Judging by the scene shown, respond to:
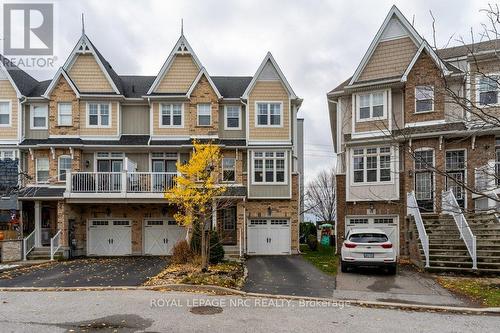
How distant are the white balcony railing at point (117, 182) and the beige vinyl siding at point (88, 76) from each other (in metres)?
5.45

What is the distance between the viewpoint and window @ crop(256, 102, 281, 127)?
2252 cm

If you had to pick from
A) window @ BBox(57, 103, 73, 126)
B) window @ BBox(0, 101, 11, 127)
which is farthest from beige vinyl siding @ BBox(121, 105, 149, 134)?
window @ BBox(0, 101, 11, 127)

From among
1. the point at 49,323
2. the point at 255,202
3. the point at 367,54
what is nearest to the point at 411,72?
the point at 367,54

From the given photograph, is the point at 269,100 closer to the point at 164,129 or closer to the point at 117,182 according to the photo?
the point at 164,129

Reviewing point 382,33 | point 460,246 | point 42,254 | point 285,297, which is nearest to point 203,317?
point 285,297

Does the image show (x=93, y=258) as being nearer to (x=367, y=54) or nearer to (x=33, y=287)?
(x=33, y=287)

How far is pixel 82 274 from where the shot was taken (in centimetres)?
1503

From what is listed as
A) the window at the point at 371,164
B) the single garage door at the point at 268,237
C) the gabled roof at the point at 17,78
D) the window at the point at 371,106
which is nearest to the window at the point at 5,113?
the gabled roof at the point at 17,78

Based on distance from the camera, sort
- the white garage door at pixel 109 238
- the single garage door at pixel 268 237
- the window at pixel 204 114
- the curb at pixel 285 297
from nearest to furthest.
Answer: the curb at pixel 285 297 < the single garage door at pixel 268 237 < the white garage door at pixel 109 238 < the window at pixel 204 114

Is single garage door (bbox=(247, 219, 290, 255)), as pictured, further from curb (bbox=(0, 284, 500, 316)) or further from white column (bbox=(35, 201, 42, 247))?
white column (bbox=(35, 201, 42, 247))

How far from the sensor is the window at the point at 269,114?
22516mm

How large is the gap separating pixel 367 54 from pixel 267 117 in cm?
630

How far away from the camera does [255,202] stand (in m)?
22.2

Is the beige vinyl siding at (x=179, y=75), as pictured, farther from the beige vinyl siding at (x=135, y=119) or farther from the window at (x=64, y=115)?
the window at (x=64, y=115)
